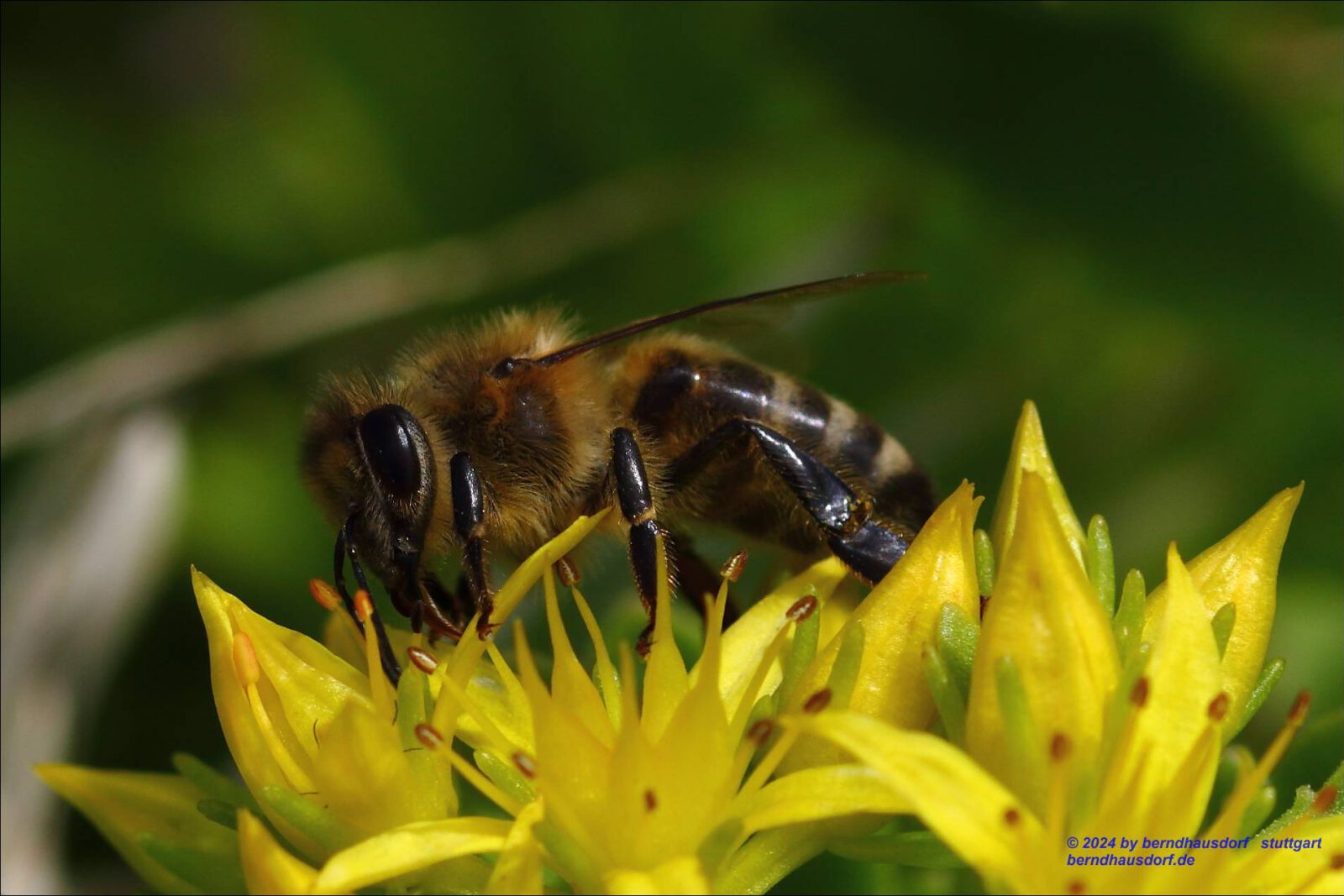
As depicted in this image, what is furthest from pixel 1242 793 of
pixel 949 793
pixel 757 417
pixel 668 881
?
pixel 757 417

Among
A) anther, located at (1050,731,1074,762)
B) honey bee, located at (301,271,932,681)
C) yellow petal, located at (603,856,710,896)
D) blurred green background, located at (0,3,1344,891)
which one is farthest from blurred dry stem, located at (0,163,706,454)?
anther, located at (1050,731,1074,762)

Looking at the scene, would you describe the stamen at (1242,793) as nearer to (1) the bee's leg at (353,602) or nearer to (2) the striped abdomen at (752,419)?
(2) the striped abdomen at (752,419)

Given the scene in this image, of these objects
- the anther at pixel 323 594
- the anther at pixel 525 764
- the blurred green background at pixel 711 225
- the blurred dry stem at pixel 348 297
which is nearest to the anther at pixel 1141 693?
the anther at pixel 525 764

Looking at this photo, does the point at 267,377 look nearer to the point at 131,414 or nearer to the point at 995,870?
the point at 131,414

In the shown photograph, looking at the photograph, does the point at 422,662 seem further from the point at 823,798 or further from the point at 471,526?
the point at 823,798

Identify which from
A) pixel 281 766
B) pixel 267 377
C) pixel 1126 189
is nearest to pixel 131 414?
pixel 267 377
